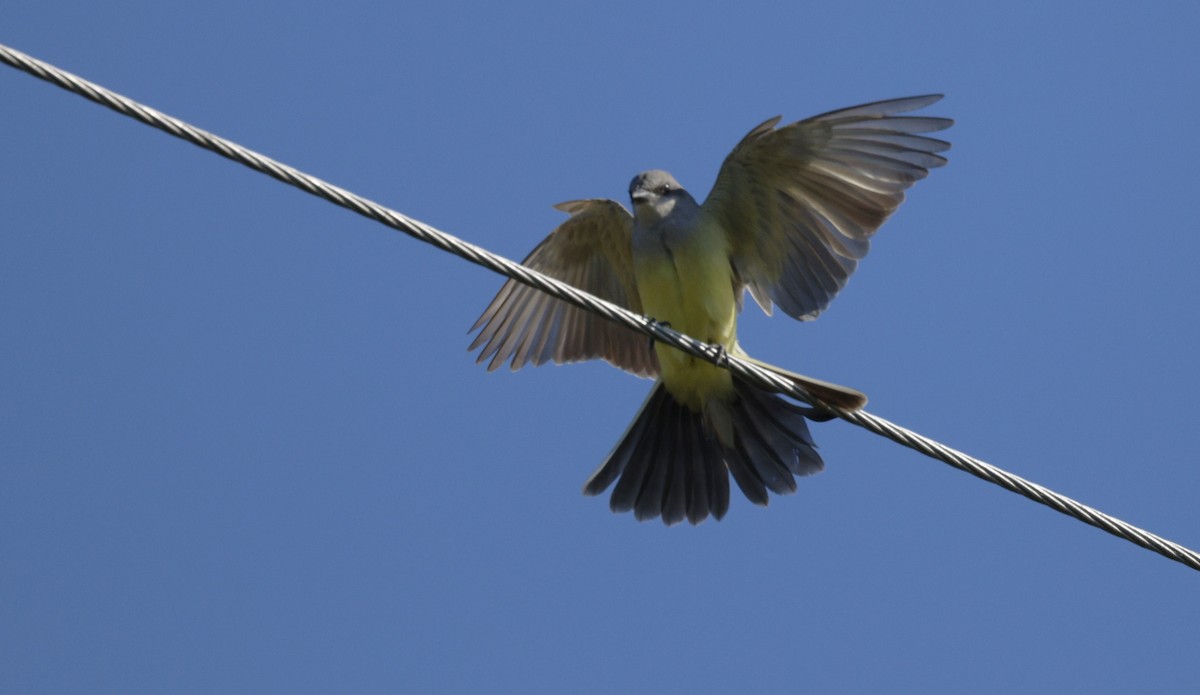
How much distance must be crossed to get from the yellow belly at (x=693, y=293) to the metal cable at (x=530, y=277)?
4.45 feet

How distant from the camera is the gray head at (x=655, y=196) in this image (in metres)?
7.12

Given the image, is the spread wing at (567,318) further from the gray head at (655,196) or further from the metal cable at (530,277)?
the metal cable at (530,277)

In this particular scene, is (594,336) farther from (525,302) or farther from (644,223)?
(644,223)

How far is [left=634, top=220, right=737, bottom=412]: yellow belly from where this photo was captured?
23.0ft

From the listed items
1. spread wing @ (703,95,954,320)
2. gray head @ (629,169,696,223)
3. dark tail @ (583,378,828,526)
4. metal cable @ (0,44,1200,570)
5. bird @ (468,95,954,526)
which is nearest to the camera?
metal cable @ (0,44,1200,570)

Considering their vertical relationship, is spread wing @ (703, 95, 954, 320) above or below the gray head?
above

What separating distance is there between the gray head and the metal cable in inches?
62.9

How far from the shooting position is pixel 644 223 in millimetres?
7191

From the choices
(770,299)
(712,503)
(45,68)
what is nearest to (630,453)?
(712,503)

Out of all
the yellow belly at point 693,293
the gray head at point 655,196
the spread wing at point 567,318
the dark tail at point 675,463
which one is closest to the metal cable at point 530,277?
the yellow belly at point 693,293

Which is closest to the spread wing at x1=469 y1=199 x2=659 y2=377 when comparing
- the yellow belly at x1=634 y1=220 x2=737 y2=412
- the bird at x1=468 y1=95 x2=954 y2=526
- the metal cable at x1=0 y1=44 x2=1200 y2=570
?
the bird at x1=468 y1=95 x2=954 y2=526

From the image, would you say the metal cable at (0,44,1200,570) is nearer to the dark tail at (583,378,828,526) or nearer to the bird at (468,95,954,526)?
the bird at (468,95,954,526)

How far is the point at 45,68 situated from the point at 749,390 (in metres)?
4.19

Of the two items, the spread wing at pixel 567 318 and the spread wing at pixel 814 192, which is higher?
the spread wing at pixel 814 192
